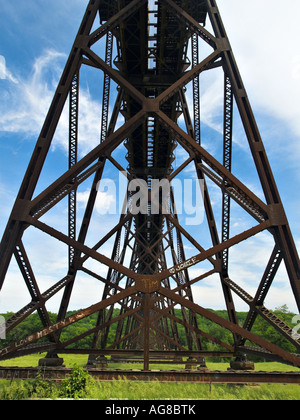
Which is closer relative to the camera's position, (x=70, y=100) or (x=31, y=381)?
(x=31, y=381)

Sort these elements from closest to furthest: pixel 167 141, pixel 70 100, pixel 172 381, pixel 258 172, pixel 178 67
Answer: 1. pixel 172 381
2. pixel 258 172
3. pixel 70 100
4. pixel 178 67
5. pixel 167 141

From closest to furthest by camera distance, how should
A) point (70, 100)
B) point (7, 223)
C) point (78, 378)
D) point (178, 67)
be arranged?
point (78, 378) < point (7, 223) < point (70, 100) < point (178, 67)

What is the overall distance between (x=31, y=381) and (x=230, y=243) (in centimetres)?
405

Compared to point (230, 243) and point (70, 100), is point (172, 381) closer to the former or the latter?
point (230, 243)

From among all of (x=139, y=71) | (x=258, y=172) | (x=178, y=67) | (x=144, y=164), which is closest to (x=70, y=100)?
(x=139, y=71)

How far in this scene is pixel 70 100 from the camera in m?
8.58

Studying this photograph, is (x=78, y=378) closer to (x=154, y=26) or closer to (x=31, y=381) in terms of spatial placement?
(x=31, y=381)
